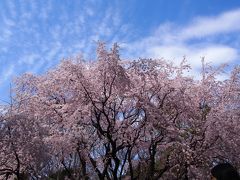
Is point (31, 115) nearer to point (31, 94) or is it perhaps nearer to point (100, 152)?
point (31, 94)

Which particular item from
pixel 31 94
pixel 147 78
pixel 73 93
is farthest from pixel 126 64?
pixel 31 94

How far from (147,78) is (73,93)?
3.12 metres

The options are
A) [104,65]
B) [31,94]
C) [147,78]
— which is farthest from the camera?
[31,94]

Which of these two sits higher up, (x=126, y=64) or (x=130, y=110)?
(x=126, y=64)

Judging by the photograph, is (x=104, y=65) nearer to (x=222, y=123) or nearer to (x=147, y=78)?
(x=147, y=78)

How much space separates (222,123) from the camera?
1588cm

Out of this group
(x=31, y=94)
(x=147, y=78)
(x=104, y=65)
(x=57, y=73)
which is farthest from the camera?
(x=31, y=94)

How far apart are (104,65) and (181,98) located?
4.00m

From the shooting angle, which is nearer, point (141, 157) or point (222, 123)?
point (222, 123)

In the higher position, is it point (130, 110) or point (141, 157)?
point (130, 110)

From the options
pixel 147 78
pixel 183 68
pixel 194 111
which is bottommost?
pixel 194 111

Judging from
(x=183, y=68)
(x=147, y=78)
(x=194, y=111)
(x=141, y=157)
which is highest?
(x=183, y=68)

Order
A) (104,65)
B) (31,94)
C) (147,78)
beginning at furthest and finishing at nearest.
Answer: (31,94)
(147,78)
(104,65)

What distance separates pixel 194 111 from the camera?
1694 centimetres
